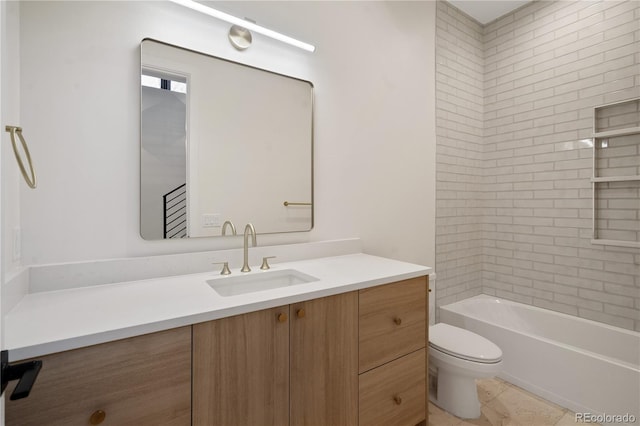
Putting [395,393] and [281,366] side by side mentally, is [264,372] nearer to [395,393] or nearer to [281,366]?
[281,366]

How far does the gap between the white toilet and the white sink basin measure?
100 centimetres

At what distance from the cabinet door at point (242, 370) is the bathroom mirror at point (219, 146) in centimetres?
66

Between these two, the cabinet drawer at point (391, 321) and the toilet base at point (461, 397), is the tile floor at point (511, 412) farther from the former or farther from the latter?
the cabinet drawer at point (391, 321)

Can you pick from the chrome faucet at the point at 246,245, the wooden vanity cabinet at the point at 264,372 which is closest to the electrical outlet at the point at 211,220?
the chrome faucet at the point at 246,245

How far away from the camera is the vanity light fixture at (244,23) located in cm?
148

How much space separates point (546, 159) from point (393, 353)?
2.20 m

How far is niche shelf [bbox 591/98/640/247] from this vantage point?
2.13m

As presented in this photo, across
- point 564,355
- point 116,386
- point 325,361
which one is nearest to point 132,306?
point 116,386

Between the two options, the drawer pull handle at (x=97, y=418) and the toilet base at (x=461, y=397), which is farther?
the toilet base at (x=461, y=397)

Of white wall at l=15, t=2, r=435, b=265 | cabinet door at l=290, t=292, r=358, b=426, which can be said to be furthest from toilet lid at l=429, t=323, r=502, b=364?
cabinet door at l=290, t=292, r=358, b=426

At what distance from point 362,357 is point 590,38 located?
2.88 metres

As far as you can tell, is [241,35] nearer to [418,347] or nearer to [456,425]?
[418,347]

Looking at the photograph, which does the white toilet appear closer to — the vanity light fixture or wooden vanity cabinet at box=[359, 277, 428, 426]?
wooden vanity cabinet at box=[359, 277, 428, 426]

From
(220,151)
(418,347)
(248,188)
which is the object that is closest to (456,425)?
(418,347)
